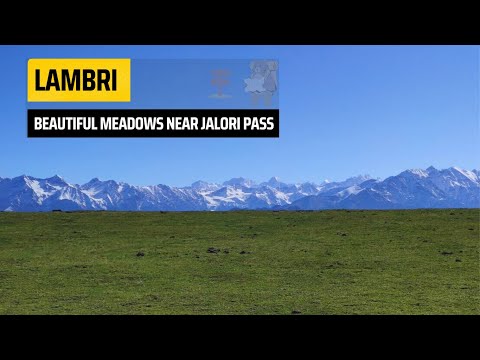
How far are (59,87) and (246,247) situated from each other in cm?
1896

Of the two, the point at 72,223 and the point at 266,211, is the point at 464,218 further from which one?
the point at 72,223

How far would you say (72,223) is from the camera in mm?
37438

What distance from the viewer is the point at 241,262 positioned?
84.9 ft

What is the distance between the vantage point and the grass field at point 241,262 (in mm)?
18844

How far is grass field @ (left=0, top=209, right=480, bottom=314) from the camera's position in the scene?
61.8 ft
